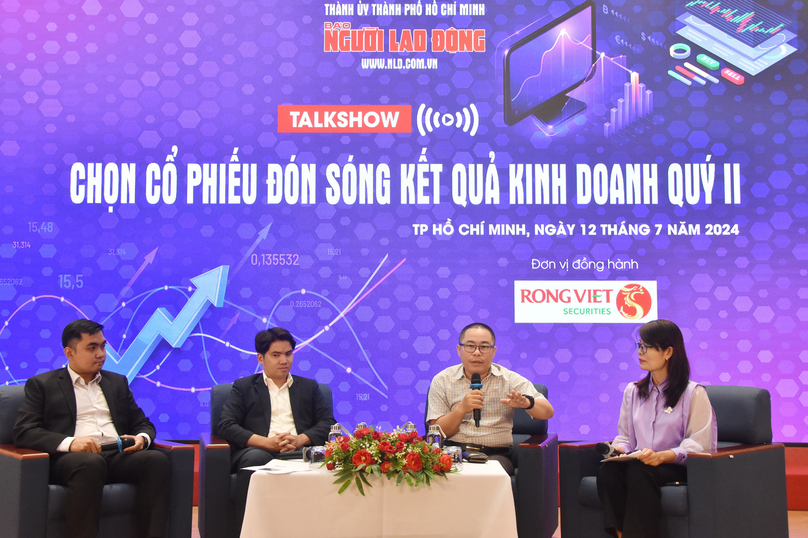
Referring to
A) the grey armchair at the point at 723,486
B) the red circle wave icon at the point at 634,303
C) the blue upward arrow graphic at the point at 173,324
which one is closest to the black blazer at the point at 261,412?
the blue upward arrow graphic at the point at 173,324

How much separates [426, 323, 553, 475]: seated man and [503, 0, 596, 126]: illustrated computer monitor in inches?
62.8

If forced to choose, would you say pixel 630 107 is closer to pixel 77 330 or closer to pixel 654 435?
pixel 654 435

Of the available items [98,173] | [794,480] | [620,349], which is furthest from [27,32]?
[794,480]

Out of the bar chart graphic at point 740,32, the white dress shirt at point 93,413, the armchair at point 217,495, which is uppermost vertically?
the bar chart graphic at point 740,32

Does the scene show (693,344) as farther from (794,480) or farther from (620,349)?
(794,480)

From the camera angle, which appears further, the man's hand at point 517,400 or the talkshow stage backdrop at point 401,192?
the talkshow stage backdrop at point 401,192

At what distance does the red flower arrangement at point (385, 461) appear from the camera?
7.55 feet

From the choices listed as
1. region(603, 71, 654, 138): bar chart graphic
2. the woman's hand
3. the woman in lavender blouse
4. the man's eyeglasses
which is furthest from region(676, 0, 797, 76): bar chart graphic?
the woman's hand

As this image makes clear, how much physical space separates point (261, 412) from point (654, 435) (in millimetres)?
1873

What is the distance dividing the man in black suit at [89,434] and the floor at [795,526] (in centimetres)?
73

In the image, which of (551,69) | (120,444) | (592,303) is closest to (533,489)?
(592,303)

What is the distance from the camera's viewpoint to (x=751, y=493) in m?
2.79

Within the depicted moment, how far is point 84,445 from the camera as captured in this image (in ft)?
9.34

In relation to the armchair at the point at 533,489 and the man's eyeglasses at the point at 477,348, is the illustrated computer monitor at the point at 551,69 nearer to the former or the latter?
the man's eyeglasses at the point at 477,348
